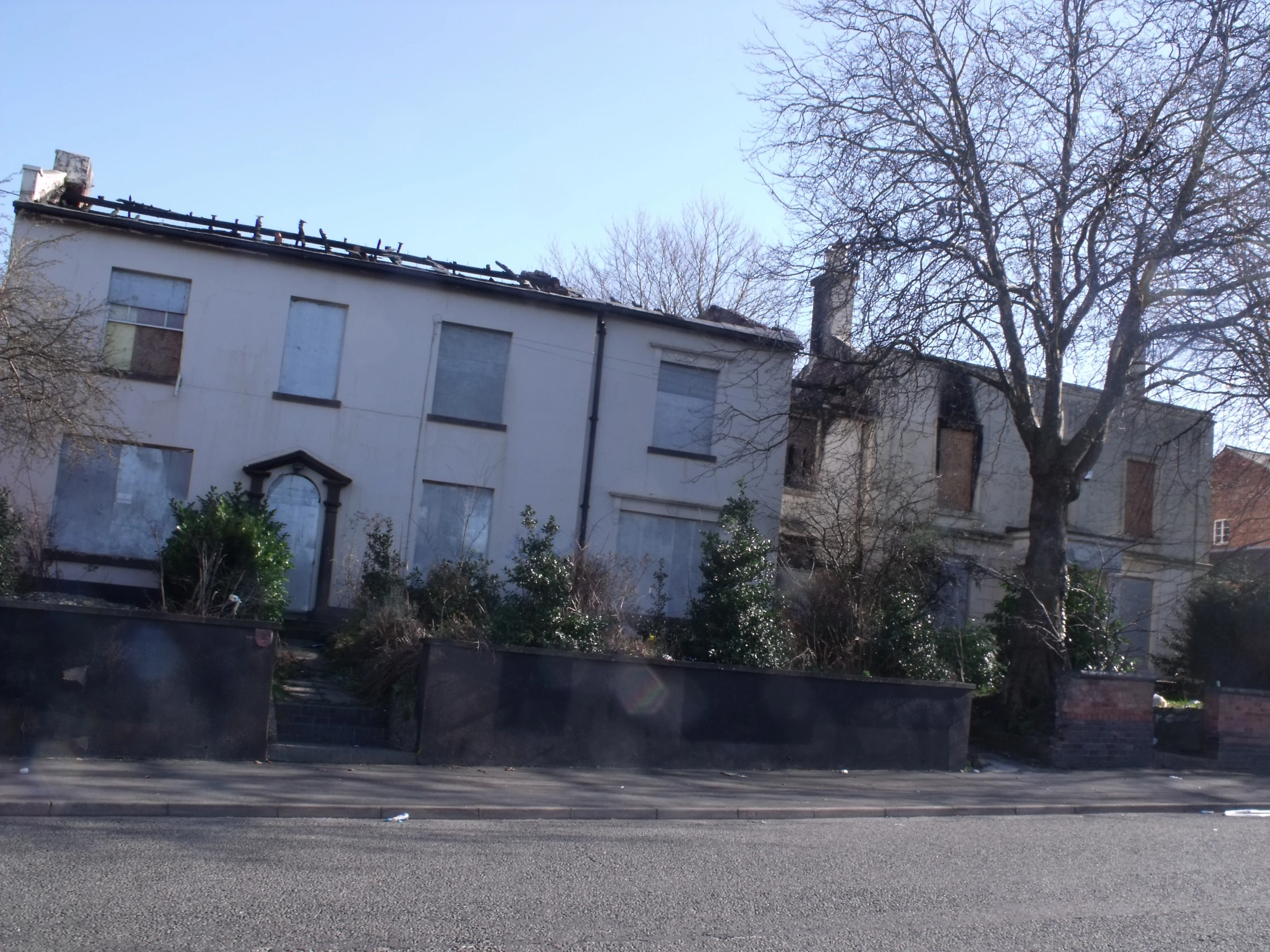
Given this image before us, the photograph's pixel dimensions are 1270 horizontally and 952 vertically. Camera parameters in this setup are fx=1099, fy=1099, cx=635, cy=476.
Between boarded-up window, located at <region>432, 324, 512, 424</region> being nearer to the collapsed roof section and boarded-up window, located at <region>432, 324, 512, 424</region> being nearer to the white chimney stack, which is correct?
the collapsed roof section

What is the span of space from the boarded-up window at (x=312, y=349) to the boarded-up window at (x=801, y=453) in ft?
28.1

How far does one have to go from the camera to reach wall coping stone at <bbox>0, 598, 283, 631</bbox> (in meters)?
10.6

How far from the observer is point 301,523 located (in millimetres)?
18562

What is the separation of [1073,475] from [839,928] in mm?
11685

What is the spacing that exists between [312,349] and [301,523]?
3045 millimetres

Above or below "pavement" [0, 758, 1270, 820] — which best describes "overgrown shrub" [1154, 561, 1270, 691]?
above

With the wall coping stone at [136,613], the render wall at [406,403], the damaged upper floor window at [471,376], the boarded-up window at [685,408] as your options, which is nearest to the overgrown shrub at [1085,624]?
the render wall at [406,403]

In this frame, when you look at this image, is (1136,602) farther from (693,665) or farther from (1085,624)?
(693,665)

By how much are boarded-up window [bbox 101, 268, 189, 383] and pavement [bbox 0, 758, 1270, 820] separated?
31.1 ft

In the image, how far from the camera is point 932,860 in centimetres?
A: 834

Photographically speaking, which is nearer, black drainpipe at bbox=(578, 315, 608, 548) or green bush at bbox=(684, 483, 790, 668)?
green bush at bbox=(684, 483, 790, 668)

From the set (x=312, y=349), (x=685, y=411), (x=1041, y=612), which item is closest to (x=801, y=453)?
(x=685, y=411)

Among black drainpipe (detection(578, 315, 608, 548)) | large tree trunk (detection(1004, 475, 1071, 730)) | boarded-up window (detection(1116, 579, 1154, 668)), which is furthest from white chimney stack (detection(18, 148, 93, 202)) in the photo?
boarded-up window (detection(1116, 579, 1154, 668))

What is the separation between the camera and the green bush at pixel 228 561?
13.0 m
